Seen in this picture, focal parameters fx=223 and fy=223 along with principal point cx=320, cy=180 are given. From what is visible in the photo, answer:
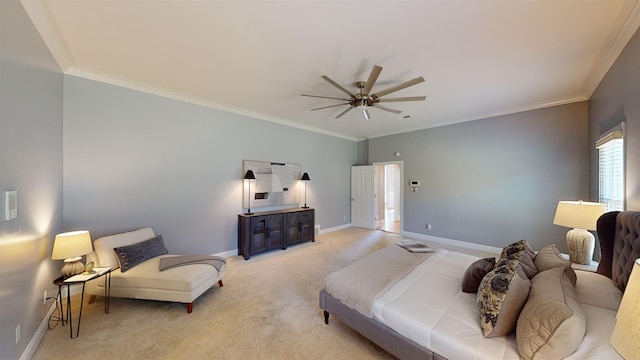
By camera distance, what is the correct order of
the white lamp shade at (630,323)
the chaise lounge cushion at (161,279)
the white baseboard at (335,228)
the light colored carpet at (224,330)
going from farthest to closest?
the white baseboard at (335,228)
the chaise lounge cushion at (161,279)
the light colored carpet at (224,330)
the white lamp shade at (630,323)

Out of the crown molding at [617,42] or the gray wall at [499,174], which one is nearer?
the crown molding at [617,42]

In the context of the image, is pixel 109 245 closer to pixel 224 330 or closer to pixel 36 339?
pixel 36 339

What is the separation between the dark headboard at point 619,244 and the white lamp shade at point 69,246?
4595mm

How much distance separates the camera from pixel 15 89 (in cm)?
171

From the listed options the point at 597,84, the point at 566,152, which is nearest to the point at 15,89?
the point at 597,84

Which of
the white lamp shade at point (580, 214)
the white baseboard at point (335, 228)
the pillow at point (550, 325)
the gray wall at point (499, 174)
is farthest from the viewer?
the white baseboard at point (335, 228)

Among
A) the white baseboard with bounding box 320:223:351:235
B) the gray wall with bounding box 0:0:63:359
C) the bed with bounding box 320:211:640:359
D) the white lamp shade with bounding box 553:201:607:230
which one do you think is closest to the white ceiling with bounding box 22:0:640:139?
the gray wall with bounding box 0:0:63:359

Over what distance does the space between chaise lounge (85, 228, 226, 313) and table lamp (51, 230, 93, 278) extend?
13.2 inches

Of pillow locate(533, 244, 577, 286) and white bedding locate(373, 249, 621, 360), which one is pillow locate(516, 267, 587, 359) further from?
pillow locate(533, 244, 577, 286)

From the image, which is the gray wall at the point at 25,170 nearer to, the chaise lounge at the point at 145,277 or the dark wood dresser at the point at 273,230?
the chaise lounge at the point at 145,277

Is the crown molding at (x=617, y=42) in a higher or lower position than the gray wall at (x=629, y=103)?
higher

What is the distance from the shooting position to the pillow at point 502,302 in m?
1.36

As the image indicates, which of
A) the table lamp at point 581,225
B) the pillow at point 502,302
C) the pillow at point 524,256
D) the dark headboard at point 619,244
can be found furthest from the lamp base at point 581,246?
the pillow at point 502,302

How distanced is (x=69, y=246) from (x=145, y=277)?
2.41ft
